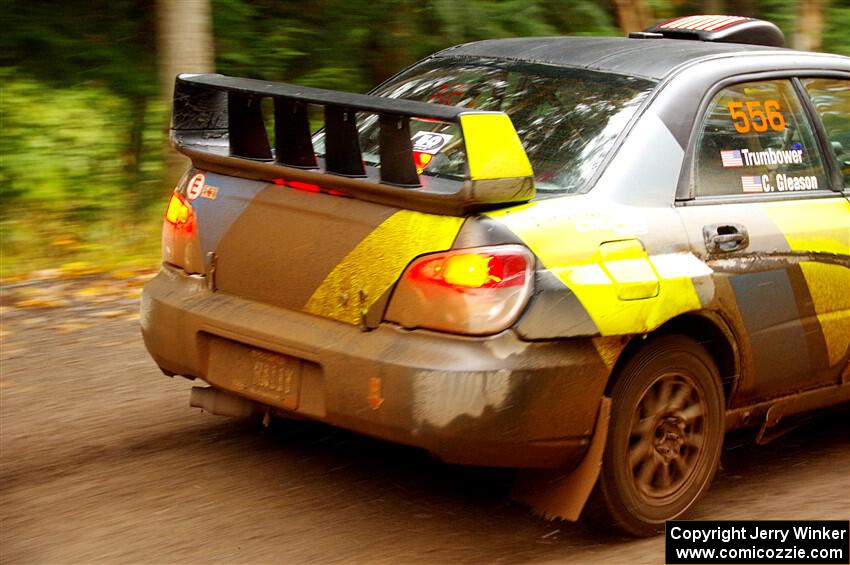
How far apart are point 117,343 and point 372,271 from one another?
9.95 feet

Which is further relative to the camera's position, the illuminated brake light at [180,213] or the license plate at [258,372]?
the illuminated brake light at [180,213]

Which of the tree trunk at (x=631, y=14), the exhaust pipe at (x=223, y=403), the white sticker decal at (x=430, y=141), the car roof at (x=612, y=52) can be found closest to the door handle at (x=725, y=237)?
the car roof at (x=612, y=52)

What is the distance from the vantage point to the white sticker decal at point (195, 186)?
456 cm

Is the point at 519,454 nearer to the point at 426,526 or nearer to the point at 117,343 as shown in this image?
the point at 426,526

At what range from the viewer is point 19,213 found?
9.02m

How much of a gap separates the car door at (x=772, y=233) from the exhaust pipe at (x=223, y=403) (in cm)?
165

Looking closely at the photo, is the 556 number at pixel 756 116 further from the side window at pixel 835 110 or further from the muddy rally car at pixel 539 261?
the side window at pixel 835 110

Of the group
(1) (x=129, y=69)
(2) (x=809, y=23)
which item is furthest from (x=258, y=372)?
(2) (x=809, y=23)

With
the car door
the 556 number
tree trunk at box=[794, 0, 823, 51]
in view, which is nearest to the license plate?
the car door

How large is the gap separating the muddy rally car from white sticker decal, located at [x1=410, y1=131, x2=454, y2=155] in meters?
0.01

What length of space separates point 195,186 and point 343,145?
786 millimetres

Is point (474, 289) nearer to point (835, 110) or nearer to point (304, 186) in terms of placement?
point (304, 186)

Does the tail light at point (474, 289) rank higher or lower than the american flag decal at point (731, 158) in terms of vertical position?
lower

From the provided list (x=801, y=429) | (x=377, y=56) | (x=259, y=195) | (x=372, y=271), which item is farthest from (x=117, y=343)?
(x=377, y=56)
